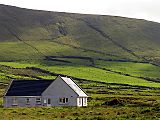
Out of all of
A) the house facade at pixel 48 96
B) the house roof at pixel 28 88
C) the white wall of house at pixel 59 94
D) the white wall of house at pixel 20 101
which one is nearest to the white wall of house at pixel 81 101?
the house facade at pixel 48 96

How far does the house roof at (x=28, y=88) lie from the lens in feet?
276

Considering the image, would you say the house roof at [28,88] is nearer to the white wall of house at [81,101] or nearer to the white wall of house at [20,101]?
the white wall of house at [20,101]

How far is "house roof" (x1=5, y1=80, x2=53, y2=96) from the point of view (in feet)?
276

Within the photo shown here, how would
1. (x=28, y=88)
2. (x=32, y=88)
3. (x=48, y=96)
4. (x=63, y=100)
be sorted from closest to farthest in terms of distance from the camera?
(x=48, y=96), (x=63, y=100), (x=32, y=88), (x=28, y=88)

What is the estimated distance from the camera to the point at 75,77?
19938cm

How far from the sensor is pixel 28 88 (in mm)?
85188

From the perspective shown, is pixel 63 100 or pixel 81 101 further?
pixel 81 101

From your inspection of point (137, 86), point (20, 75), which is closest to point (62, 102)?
point (137, 86)

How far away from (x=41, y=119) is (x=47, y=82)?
1400 inches

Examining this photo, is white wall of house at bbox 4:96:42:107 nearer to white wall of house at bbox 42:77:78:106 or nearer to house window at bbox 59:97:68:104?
white wall of house at bbox 42:77:78:106

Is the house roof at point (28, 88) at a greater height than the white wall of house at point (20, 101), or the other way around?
the house roof at point (28, 88)

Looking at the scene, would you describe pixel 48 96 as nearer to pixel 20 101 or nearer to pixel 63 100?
pixel 63 100

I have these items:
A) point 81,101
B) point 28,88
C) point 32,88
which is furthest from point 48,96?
point 81,101

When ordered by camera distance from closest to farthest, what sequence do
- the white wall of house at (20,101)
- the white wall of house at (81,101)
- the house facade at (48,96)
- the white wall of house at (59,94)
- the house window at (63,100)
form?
the white wall of house at (20,101), the house facade at (48,96), the white wall of house at (59,94), the house window at (63,100), the white wall of house at (81,101)
